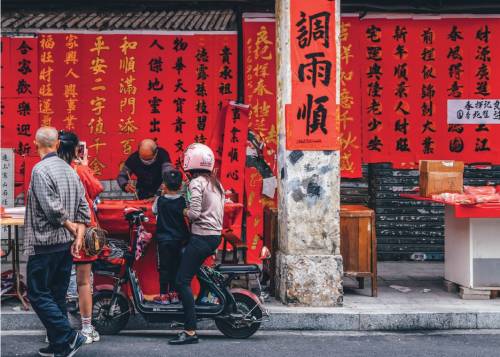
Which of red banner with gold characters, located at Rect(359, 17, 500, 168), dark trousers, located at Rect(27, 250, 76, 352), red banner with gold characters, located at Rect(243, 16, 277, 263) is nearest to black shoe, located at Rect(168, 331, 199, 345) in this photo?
dark trousers, located at Rect(27, 250, 76, 352)

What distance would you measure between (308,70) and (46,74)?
4.51m

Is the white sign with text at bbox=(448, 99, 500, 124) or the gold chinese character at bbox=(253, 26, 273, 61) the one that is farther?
the white sign with text at bbox=(448, 99, 500, 124)

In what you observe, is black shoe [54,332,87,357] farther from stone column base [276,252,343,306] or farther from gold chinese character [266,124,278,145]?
gold chinese character [266,124,278,145]

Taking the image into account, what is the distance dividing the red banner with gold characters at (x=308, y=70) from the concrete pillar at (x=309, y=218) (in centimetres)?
9

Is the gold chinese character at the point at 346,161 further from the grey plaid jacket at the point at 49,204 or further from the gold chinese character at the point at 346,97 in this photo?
the grey plaid jacket at the point at 49,204

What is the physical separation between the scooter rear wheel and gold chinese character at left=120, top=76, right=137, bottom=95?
4.72m

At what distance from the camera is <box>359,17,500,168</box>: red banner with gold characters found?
11.0 m

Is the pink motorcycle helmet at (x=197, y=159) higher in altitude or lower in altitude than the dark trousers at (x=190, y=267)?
higher

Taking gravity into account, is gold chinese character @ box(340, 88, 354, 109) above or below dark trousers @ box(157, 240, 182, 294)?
above

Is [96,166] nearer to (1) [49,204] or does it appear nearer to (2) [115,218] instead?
(2) [115,218]

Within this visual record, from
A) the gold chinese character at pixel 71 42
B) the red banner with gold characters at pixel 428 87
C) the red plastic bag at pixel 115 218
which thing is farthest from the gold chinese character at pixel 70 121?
the red banner with gold characters at pixel 428 87

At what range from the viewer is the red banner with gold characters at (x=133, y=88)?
36.6 feet

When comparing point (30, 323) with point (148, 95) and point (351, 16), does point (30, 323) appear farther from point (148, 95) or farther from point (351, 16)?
point (351, 16)

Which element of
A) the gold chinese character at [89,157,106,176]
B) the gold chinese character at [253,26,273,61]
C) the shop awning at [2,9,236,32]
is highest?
the shop awning at [2,9,236,32]
